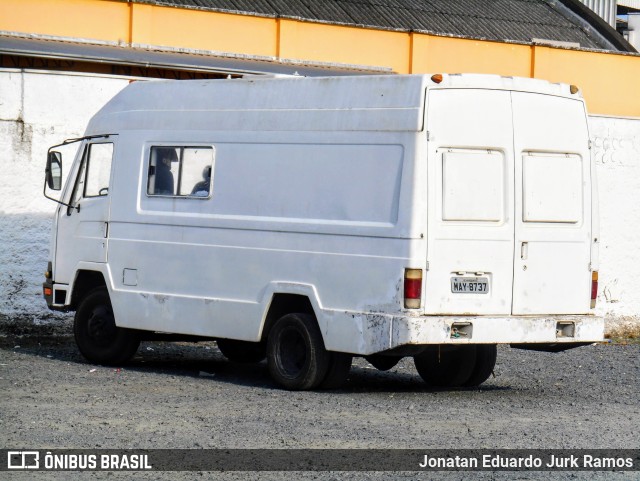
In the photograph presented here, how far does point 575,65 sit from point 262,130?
55.0ft

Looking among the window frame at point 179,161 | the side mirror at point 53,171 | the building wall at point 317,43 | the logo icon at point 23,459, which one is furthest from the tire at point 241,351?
the building wall at point 317,43

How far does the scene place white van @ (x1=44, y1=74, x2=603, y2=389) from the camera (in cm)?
1099

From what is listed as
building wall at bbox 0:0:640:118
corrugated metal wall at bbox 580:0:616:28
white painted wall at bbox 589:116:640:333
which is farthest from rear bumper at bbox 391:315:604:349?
corrugated metal wall at bbox 580:0:616:28

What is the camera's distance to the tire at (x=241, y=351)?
14141 mm

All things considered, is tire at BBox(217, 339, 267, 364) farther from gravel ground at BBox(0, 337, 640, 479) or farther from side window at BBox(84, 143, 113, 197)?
side window at BBox(84, 143, 113, 197)

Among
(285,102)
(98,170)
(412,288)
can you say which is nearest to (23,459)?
(412,288)

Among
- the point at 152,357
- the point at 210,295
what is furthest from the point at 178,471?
the point at 152,357

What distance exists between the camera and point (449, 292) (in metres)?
11.0

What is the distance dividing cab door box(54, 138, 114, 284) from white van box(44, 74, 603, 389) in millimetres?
313

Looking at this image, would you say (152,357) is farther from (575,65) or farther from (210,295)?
(575,65)

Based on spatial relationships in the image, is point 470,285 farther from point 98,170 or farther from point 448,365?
Result: point 98,170

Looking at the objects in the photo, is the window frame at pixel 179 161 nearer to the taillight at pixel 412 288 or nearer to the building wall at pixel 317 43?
the taillight at pixel 412 288

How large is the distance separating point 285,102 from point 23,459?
4.86m

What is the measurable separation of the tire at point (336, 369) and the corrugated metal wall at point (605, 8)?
27249mm
